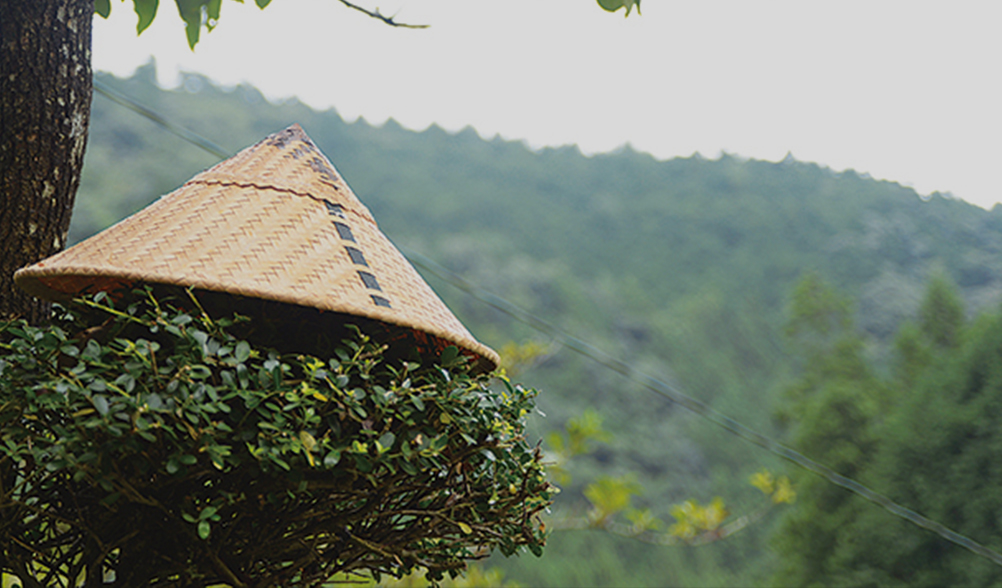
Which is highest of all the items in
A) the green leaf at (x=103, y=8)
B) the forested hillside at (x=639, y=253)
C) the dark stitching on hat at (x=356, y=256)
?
the green leaf at (x=103, y=8)

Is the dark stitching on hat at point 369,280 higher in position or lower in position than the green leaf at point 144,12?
lower

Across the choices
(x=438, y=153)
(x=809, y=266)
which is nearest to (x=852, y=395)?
(x=809, y=266)

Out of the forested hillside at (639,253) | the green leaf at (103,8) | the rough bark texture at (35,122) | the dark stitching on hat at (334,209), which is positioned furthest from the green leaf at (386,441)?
the forested hillside at (639,253)

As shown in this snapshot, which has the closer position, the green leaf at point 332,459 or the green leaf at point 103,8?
the green leaf at point 332,459

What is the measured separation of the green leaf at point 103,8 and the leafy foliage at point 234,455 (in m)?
0.57

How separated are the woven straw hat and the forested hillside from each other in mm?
5070

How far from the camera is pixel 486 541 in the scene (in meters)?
0.71

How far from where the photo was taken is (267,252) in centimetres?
64

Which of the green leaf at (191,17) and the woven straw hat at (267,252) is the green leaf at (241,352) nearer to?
the woven straw hat at (267,252)

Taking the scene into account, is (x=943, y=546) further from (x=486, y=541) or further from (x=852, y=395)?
(x=486, y=541)

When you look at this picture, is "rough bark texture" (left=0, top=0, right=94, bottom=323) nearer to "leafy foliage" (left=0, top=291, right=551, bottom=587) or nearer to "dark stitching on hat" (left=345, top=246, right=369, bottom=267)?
"leafy foliage" (left=0, top=291, right=551, bottom=587)

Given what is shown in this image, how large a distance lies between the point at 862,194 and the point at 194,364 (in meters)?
12.2

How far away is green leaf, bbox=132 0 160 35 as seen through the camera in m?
0.98

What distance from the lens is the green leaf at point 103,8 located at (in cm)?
104
